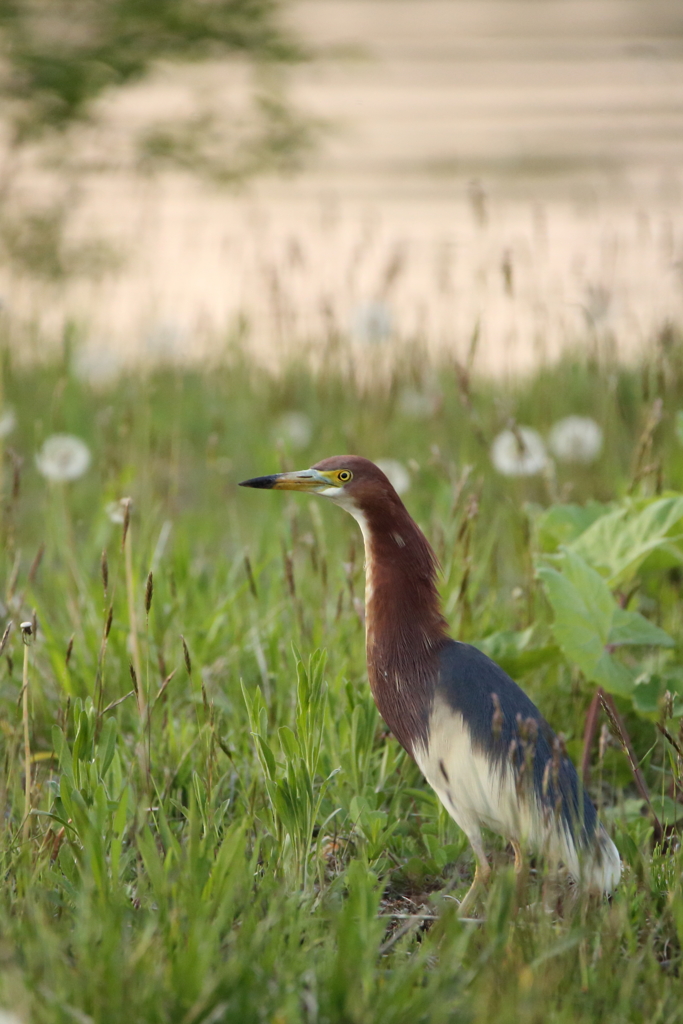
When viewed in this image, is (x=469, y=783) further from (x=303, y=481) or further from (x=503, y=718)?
(x=303, y=481)

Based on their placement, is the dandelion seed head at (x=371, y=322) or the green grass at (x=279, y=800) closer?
the green grass at (x=279, y=800)

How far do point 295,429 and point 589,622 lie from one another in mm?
3472

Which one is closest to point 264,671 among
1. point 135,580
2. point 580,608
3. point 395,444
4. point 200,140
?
point 135,580

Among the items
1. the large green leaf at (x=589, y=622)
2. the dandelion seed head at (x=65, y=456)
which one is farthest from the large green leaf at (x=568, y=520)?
the dandelion seed head at (x=65, y=456)

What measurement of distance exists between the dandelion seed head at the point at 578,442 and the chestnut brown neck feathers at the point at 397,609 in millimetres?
2666

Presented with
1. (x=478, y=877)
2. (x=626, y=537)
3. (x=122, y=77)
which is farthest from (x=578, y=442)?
(x=122, y=77)

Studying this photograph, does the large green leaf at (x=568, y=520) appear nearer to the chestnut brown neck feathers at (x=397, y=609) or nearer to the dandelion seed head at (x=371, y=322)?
the chestnut brown neck feathers at (x=397, y=609)

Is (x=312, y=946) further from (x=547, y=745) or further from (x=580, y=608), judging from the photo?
(x=580, y=608)

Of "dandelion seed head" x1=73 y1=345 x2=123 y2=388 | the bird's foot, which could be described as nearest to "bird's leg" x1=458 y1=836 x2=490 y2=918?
the bird's foot

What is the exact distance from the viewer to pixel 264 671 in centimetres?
338

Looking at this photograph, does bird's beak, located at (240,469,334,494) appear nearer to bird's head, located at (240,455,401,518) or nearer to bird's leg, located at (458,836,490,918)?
bird's head, located at (240,455,401,518)

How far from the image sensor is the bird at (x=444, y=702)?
251cm

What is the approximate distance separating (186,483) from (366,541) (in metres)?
3.58

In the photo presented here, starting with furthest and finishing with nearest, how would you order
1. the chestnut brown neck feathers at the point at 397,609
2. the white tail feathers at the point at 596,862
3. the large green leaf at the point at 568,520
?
the large green leaf at the point at 568,520, the chestnut brown neck feathers at the point at 397,609, the white tail feathers at the point at 596,862
